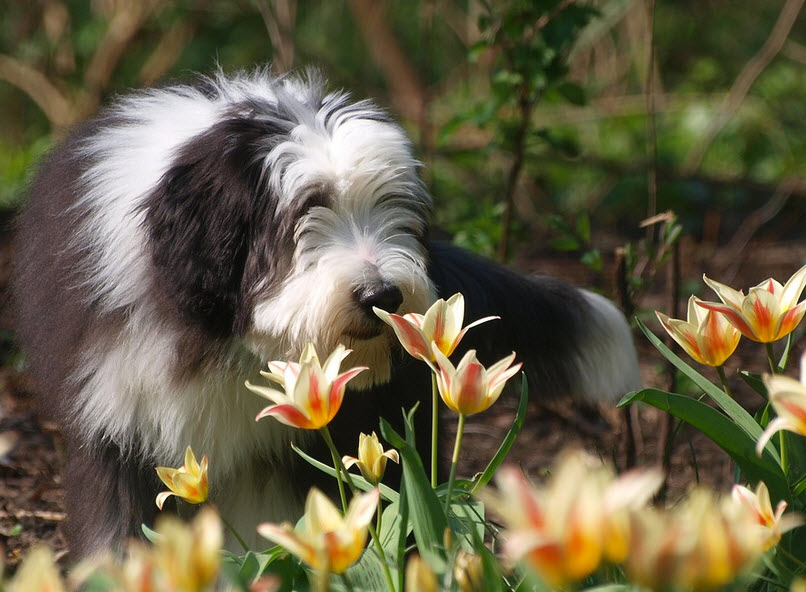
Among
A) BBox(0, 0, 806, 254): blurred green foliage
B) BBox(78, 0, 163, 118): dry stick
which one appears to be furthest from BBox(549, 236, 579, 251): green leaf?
BBox(78, 0, 163, 118): dry stick

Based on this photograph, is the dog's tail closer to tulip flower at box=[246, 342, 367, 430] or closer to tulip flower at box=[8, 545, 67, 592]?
tulip flower at box=[246, 342, 367, 430]

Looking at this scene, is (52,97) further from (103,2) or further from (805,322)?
(805,322)

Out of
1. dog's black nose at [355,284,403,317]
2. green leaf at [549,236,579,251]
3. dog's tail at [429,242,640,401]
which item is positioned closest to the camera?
dog's black nose at [355,284,403,317]

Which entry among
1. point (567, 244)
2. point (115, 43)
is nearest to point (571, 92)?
point (567, 244)

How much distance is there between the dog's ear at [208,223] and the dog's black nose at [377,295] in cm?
32

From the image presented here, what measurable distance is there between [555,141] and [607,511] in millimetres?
2875

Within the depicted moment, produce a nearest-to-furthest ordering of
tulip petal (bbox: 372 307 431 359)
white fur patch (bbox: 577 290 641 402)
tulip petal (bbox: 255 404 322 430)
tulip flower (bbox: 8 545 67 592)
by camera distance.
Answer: tulip flower (bbox: 8 545 67 592)
tulip petal (bbox: 255 404 322 430)
tulip petal (bbox: 372 307 431 359)
white fur patch (bbox: 577 290 641 402)

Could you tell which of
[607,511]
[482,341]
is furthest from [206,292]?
[607,511]

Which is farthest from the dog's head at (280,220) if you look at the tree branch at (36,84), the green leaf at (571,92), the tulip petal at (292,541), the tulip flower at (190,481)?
the tree branch at (36,84)

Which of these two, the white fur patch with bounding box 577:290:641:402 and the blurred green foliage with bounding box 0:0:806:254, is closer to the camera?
the white fur patch with bounding box 577:290:641:402

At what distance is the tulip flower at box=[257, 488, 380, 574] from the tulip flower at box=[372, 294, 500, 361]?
1.07 feet

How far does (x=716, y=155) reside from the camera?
7.23m

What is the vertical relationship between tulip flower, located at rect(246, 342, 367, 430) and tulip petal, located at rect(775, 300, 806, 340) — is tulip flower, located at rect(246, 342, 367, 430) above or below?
above

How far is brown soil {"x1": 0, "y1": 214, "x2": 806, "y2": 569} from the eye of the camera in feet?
9.95
